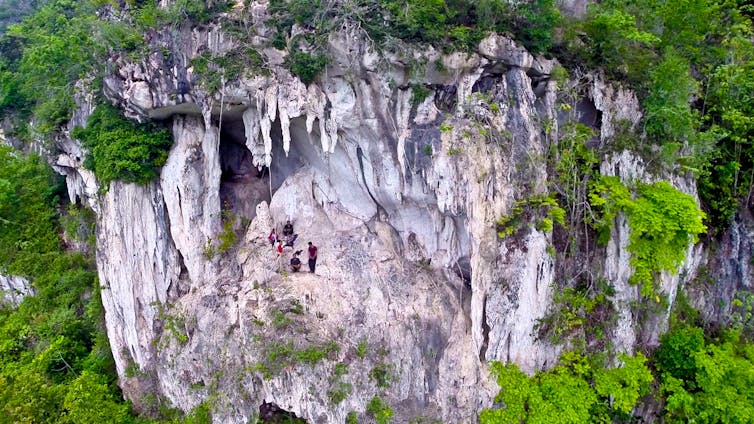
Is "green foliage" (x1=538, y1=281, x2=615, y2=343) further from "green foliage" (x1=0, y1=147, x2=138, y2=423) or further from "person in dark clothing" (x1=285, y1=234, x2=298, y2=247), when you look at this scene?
"green foliage" (x1=0, y1=147, x2=138, y2=423)

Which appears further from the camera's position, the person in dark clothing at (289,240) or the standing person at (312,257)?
the person in dark clothing at (289,240)

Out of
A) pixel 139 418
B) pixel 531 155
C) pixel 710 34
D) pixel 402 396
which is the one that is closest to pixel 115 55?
pixel 139 418

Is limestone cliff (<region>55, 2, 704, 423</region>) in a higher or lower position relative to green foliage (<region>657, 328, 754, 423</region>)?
higher

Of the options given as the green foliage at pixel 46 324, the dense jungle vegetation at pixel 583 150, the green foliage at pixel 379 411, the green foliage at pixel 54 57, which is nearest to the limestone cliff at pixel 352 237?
the green foliage at pixel 379 411

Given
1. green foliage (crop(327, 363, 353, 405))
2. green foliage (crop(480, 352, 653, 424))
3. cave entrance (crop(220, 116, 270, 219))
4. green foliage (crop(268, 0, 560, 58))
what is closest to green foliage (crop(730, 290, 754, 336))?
green foliage (crop(480, 352, 653, 424))

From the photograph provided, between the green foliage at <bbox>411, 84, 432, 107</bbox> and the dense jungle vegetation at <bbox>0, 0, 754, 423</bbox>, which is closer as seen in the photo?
the dense jungle vegetation at <bbox>0, 0, 754, 423</bbox>

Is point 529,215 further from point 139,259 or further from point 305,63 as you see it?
point 139,259

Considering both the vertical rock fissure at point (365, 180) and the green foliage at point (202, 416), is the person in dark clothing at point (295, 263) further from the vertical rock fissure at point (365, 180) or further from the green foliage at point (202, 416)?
the green foliage at point (202, 416)
